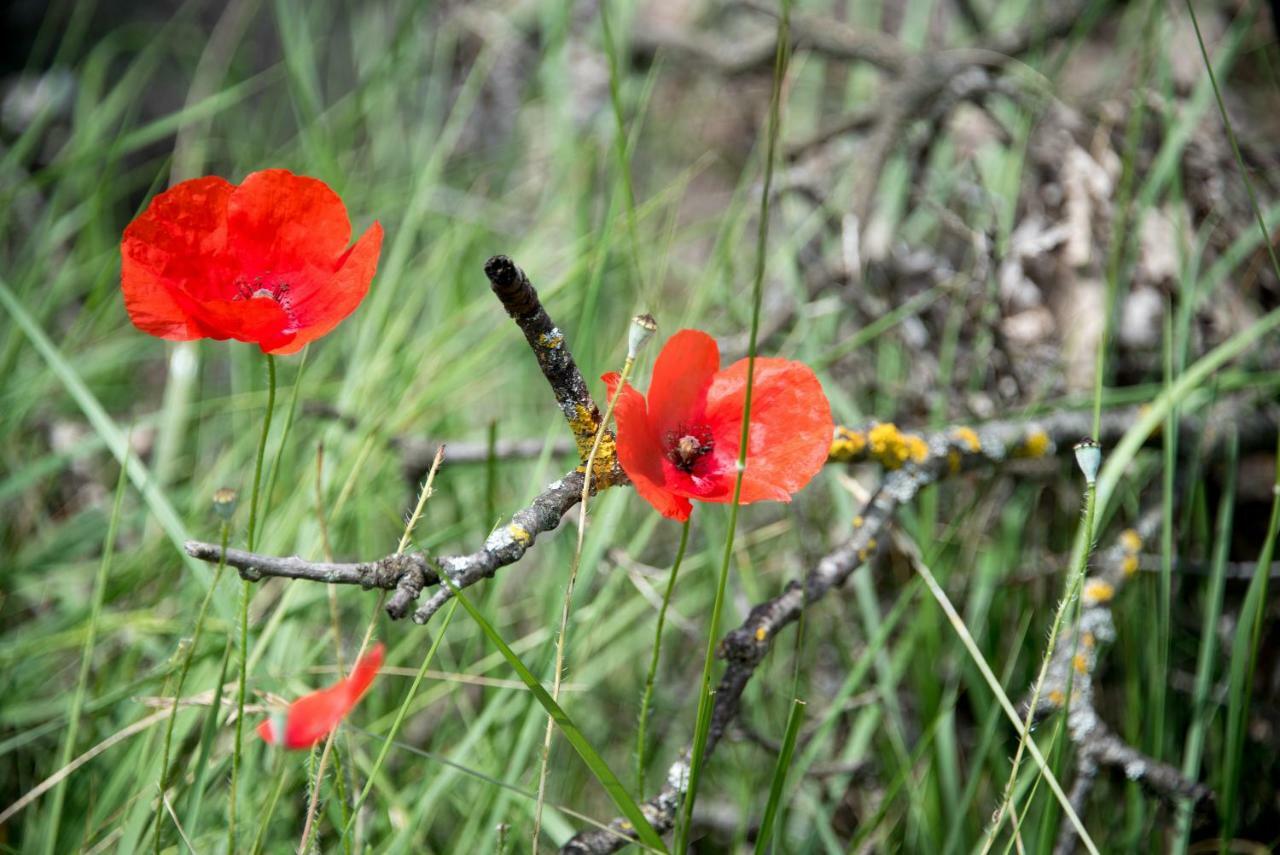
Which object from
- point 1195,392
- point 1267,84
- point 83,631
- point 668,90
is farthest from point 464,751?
point 1267,84

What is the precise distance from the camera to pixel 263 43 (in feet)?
7.71

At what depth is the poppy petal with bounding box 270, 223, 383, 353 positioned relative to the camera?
0.62 meters

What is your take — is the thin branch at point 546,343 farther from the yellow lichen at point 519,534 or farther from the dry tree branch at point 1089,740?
the dry tree branch at point 1089,740

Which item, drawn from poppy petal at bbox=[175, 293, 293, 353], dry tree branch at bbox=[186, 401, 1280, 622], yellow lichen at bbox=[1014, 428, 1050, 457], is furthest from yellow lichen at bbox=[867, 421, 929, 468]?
poppy petal at bbox=[175, 293, 293, 353]

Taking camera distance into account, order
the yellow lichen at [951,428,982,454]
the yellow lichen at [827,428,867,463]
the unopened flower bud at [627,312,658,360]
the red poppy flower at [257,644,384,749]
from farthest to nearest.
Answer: the yellow lichen at [951,428,982,454] < the yellow lichen at [827,428,867,463] < the unopened flower bud at [627,312,658,360] < the red poppy flower at [257,644,384,749]

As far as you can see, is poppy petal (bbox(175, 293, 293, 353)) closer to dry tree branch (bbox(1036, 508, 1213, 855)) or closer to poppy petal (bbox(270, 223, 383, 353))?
poppy petal (bbox(270, 223, 383, 353))

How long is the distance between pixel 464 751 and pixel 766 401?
49 centimetres

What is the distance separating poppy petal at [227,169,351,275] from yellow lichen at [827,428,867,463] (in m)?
0.46

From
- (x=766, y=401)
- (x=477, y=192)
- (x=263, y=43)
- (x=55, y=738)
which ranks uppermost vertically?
(x=263, y=43)

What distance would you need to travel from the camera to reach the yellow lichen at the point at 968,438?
100cm

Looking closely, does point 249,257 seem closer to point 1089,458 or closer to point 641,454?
point 641,454

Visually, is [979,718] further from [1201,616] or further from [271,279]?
[271,279]

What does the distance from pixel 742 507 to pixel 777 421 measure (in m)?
0.71

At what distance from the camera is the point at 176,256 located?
0.66m
